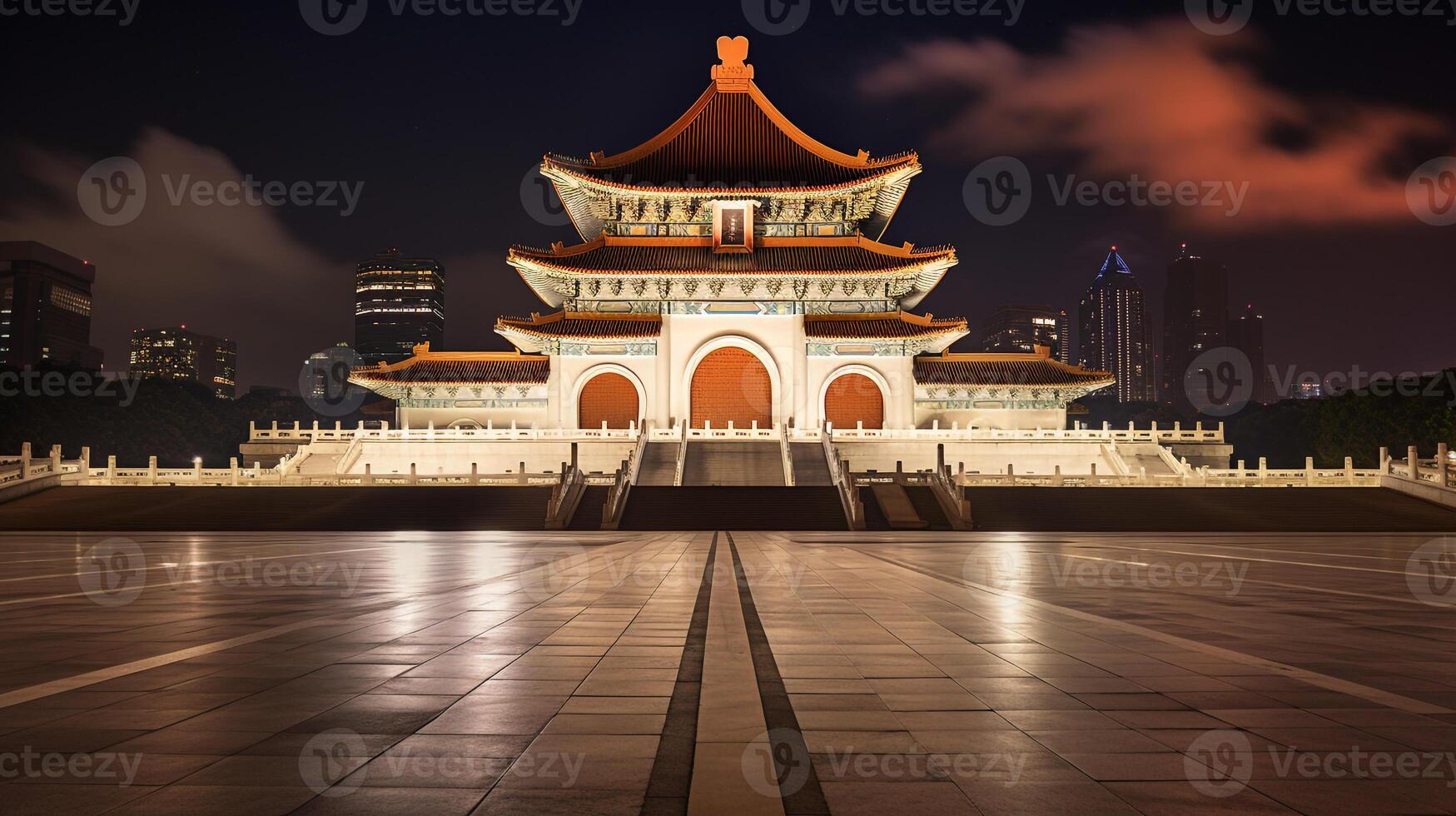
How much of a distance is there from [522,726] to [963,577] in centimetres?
868

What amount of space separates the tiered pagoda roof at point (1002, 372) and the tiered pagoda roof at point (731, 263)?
3.99 metres

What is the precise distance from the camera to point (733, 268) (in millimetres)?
41000

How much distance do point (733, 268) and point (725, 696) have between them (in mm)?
36657

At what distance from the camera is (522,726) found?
467 cm

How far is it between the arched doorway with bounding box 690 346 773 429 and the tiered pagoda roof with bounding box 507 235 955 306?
3.23 meters

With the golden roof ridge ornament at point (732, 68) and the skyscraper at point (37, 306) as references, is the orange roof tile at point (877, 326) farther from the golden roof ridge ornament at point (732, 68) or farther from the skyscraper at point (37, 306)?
the skyscraper at point (37, 306)

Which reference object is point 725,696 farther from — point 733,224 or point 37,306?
point 37,306

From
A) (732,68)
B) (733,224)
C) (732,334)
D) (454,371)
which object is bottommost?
(454,371)

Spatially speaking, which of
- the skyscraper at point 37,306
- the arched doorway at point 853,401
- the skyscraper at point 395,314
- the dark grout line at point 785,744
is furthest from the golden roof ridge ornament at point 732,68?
the skyscraper at point 395,314

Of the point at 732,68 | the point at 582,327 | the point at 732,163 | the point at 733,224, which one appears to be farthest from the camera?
the point at 732,68

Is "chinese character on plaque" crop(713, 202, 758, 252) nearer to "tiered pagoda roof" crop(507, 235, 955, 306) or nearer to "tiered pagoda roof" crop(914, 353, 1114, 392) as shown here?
"tiered pagoda roof" crop(507, 235, 955, 306)

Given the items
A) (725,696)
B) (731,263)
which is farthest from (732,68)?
(725,696)

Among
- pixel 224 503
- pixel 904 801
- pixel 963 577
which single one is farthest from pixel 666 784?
pixel 224 503

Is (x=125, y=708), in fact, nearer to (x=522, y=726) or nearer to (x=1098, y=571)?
(x=522, y=726)
